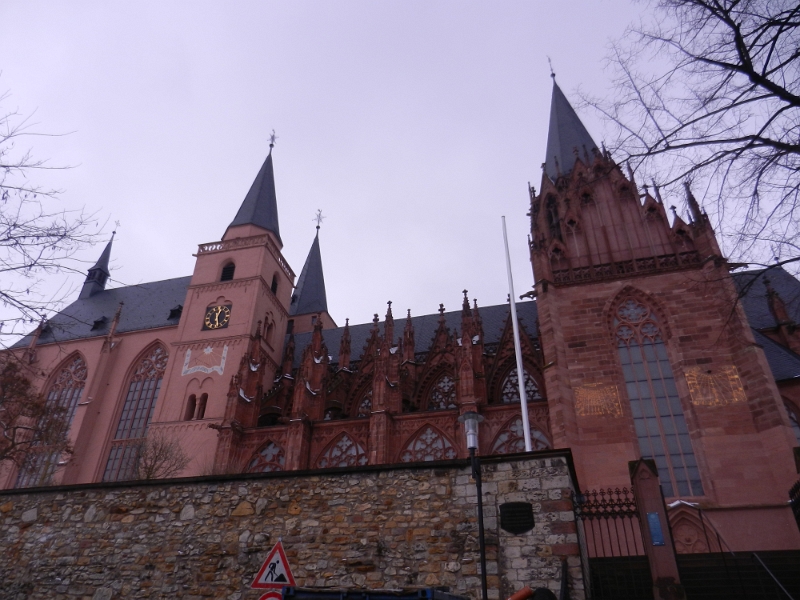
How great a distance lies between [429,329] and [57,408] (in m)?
18.5

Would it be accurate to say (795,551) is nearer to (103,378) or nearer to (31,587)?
(31,587)

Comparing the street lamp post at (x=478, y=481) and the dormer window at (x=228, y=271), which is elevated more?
the dormer window at (x=228, y=271)

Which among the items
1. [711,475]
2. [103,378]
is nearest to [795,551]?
[711,475]

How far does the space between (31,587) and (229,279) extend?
76.7ft

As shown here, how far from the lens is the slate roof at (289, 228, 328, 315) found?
41.4m

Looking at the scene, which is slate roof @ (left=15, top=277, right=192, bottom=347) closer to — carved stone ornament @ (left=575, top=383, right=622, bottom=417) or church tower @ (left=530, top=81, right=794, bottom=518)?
church tower @ (left=530, top=81, right=794, bottom=518)

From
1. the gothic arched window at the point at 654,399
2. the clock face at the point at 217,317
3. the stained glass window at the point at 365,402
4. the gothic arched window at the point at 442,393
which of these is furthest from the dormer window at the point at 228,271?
the gothic arched window at the point at 654,399

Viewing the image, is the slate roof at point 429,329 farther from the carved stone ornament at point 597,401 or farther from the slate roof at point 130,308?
the carved stone ornament at point 597,401

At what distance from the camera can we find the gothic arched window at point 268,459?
2427 centimetres

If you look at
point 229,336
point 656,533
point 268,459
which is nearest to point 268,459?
point 268,459

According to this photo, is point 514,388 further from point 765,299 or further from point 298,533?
point 298,533

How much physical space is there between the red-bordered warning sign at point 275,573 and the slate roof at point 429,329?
21.4m

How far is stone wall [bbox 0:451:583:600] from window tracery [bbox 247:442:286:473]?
1390 cm

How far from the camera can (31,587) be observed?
993 cm
